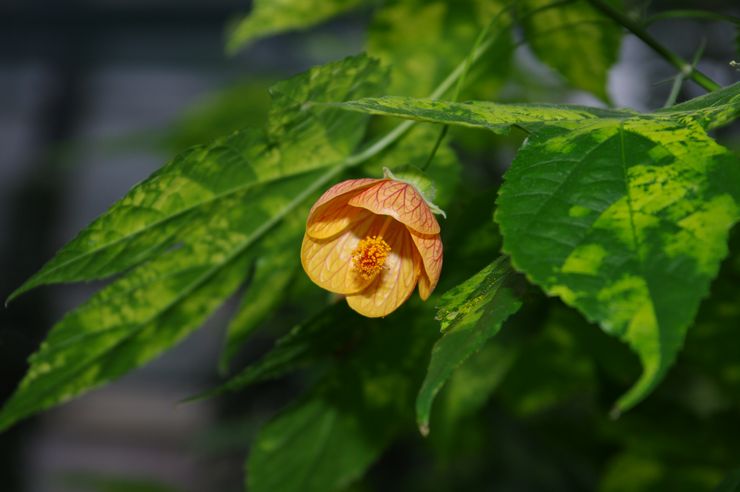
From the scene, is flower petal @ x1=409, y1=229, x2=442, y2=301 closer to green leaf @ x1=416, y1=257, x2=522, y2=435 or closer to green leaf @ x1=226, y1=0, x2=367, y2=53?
green leaf @ x1=416, y1=257, x2=522, y2=435

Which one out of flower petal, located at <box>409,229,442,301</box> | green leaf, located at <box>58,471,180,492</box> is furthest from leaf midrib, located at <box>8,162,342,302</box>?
green leaf, located at <box>58,471,180,492</box>

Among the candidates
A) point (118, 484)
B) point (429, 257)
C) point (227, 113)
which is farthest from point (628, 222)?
point (118, 484)

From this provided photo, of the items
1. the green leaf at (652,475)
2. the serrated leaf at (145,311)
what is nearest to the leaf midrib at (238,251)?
the serrated leaf at (145,311)

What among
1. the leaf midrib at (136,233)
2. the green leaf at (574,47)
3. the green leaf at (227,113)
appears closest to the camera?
the leaf midrib at (136,233)

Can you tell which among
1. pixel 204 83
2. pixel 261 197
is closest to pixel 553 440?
pixel 261 197

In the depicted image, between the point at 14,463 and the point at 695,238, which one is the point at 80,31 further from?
the point at 695,238

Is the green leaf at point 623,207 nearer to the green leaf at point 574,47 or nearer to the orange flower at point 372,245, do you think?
the orange flower at point 372,245

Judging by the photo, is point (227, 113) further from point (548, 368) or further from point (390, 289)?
point (390, 289)
